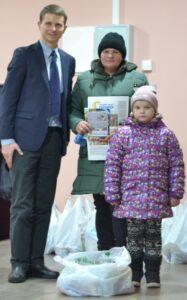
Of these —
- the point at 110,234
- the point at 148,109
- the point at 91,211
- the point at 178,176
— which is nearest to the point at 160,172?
the point at 178,176

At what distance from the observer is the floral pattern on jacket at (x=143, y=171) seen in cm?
273

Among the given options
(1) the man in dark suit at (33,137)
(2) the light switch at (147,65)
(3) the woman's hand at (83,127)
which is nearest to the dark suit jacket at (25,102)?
(1) the man in dark suit at (33,137)

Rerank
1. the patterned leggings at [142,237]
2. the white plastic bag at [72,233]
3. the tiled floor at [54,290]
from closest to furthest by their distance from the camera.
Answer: the tiled floor at [54,290], the patterned leggings at [142,237], the white plastic bag at [72,233]

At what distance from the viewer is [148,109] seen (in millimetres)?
2801

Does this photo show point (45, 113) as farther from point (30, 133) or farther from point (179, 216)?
point (179, 216)

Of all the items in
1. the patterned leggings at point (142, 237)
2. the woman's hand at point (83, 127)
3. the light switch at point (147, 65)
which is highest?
the light switch at point (147, 65)

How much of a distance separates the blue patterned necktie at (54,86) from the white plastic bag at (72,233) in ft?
3.92

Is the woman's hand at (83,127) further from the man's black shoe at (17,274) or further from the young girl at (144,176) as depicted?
the man's black shoe at (17,274)

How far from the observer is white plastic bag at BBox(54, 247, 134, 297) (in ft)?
8.84

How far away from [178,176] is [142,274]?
0.52 meters

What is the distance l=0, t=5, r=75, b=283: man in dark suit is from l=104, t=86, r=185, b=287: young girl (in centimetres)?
36

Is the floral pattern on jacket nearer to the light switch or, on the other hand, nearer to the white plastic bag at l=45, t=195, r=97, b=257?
the white plastic bag at l=45, t=195, r=97, b=257

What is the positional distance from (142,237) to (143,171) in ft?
1.11

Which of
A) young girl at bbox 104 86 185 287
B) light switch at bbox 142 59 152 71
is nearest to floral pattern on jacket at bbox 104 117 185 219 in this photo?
young girl at bbox 104 86 185 287
